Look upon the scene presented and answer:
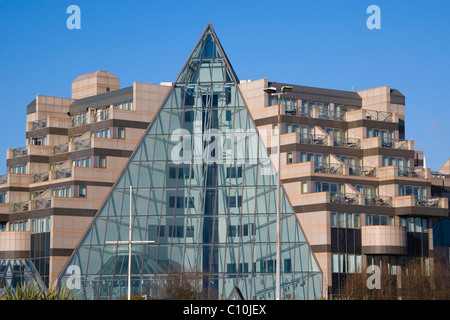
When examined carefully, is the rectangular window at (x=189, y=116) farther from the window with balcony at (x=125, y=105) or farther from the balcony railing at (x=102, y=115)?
the balcony railing at (x=102, y=115)

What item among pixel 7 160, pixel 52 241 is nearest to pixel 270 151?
pixel 52 241

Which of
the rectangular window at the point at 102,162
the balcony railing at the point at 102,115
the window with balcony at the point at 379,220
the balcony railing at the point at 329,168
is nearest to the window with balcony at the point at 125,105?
the balcony railing at the point at 102,115

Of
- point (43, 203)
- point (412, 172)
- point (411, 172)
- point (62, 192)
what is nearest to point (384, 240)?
point (411, 172)

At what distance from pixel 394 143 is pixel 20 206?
4451cm

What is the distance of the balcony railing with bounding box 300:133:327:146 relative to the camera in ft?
333

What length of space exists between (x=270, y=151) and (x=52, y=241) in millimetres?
25706

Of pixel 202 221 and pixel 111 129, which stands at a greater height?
pixel 111 129

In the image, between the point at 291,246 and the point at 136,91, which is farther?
the point at 136,91

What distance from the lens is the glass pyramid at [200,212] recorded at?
312 feet

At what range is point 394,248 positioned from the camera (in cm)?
9662
